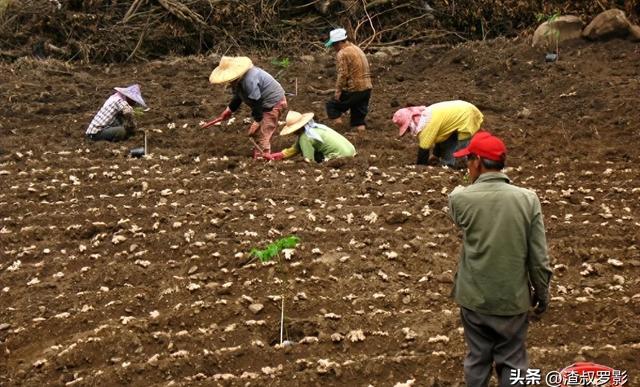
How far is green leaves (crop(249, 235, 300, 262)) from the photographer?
5.33 metres

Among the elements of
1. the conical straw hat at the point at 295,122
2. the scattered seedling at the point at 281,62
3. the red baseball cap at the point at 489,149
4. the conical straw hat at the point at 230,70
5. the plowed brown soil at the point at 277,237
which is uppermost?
the red baseball cap at the point at 489,149

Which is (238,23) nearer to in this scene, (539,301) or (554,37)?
(554,37)

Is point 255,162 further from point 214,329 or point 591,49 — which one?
point 591,49

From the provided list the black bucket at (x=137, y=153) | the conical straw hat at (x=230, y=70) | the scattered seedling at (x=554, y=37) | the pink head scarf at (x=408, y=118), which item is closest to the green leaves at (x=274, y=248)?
the pink head scarf at (x=408, y=118)

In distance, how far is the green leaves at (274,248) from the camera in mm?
5332

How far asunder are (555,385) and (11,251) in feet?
13.1

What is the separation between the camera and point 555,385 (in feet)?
12.8

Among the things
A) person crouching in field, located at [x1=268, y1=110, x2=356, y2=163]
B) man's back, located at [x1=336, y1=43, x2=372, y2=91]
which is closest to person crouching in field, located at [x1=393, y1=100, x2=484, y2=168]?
person crouching in field, located at [x1=268, y1=110, x2=356, y2=163]

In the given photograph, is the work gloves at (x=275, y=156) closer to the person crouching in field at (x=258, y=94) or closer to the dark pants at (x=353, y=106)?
the person crouching in field at (x=258, y=94)

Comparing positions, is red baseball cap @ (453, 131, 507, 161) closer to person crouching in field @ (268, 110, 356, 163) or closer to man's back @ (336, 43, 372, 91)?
person crouching in field @ (268, 110, 356, 163)

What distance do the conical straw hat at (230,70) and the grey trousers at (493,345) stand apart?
4.47 m

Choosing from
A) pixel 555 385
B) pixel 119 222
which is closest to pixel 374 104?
pixel 119 222

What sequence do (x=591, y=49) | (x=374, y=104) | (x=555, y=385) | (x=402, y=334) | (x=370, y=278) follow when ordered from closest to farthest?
(x=555, y=385) < (x=402, y=334) < (x=370, y=278) < (x=374, y=104) < (x=591, y=49)

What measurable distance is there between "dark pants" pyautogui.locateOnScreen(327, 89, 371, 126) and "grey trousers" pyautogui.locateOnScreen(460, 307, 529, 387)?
17.1ft
